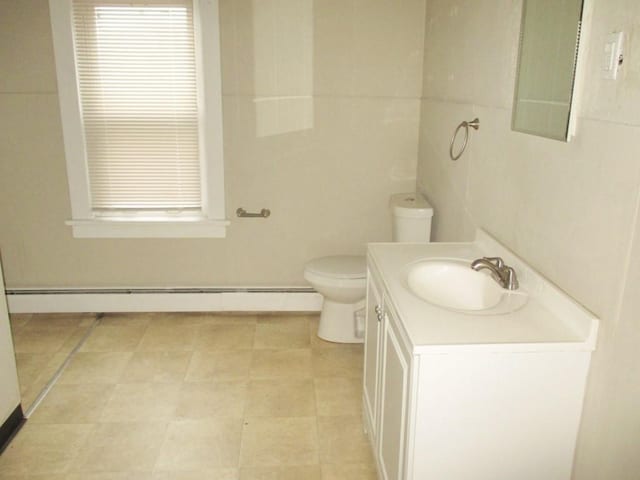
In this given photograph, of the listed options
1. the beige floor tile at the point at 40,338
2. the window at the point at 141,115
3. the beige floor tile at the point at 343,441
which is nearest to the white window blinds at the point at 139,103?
the window at the point at 141,115

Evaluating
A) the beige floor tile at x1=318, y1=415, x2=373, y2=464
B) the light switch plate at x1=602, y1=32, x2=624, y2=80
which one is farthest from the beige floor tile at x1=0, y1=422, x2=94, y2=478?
the light switch plate at x1=602, y1=32, x2=624, y2=80

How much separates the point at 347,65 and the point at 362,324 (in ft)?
5.00

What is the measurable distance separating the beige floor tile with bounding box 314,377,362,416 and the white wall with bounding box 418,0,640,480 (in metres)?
0.95

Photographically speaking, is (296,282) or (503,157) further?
(296,282)

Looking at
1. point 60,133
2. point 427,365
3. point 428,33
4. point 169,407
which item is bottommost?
point 169,407

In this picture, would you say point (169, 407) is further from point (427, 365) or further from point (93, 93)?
point (93, 93)

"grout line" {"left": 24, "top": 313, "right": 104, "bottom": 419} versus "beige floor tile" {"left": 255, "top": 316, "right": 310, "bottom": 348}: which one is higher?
"beige floor tile" {"left": 255, "top": 316, "right": 310, "bottom": 348}

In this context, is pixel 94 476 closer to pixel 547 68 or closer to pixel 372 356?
pixel 372 356

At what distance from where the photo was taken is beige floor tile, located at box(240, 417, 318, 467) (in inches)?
85.4

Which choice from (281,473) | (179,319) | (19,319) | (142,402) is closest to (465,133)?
(281,473)

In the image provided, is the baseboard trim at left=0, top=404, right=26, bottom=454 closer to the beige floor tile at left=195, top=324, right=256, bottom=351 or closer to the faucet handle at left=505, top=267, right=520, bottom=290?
the beige floor tile at left=195, top=324, right=256, bottom=351

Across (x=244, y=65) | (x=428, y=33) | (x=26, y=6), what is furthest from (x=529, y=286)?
(x=26, y=6)

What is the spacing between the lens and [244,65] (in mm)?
3184

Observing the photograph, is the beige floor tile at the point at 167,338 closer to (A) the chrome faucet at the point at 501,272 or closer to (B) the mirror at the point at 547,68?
(A) the chrome faucet at the point at 501,272
